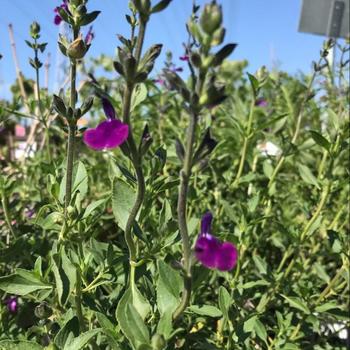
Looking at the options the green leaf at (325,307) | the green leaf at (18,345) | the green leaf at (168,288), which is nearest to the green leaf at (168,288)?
the green leaf at (168,288)

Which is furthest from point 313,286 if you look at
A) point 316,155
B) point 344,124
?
point 316,155

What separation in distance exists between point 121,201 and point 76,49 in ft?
1.38

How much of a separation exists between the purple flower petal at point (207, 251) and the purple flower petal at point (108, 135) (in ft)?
0.85

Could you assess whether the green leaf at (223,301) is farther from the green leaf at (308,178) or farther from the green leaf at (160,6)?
the green leaf at (308,178)

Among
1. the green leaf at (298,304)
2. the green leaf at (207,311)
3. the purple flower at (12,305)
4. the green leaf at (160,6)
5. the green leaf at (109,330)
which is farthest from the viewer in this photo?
the purple flower at (12,305)

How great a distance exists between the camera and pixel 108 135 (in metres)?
1.05

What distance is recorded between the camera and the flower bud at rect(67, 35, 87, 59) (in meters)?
1.37

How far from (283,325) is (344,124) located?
2.84ft

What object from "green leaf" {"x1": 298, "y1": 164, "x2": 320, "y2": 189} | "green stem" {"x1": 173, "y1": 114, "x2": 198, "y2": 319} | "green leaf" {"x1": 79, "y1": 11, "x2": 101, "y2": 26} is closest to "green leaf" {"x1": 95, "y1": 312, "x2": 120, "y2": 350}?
"green stem" {"x1": 173, "y1": 114, "x2": 198, "y2": 319}

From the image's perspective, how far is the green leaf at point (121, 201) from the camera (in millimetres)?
1371

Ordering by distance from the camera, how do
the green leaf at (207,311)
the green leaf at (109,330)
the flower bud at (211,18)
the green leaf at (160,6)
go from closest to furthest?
the flower bud at (211,18), the green leaf at (160,6), the green leaf at (109,330), the green leaf at (207,311)

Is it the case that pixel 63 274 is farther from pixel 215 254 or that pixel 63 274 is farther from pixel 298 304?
pixel 298 304

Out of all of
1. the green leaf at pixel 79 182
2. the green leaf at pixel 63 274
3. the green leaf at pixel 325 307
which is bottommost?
the green leaf at pixel 325 307

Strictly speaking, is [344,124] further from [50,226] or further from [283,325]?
[50,226]
